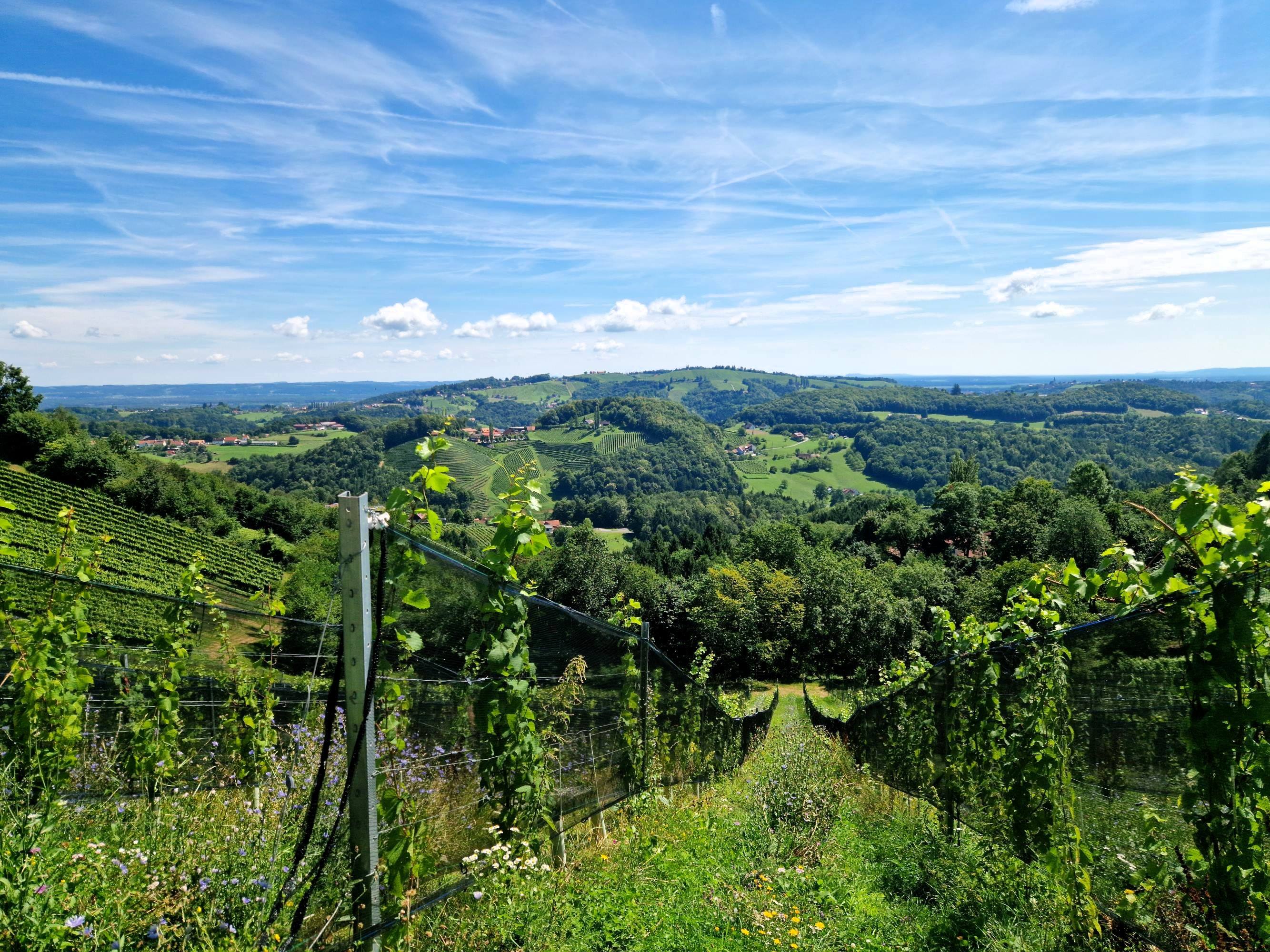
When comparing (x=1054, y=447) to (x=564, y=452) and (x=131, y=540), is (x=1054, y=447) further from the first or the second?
(x=131, y=540)

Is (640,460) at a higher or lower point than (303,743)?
lower

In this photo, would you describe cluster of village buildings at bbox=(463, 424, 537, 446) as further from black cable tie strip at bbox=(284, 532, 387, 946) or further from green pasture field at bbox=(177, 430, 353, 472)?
green pasture field at bbox=(177, 430, 353, 472)

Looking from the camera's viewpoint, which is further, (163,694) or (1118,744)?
(163,694)

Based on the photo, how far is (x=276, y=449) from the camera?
426 feet

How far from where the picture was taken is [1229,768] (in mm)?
2574

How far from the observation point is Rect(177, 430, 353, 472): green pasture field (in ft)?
386

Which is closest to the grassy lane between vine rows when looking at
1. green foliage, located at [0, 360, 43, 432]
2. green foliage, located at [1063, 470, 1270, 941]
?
green foliage, located at [1063, 470, 1270, 941]

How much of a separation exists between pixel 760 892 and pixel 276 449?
145576mm

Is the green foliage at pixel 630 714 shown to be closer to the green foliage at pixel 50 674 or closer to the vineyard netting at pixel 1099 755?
the vineyard netting at pixel 1099 755

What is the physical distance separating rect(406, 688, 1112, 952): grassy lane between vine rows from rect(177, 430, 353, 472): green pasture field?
396 feet

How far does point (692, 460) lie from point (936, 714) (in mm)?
A: 143903

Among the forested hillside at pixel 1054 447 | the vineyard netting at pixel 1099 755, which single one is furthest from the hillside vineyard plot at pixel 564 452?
the vineyard netting at pixel 1099 755

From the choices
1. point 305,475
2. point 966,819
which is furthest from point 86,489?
point 305,475

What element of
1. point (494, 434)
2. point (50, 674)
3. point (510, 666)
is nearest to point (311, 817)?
point (510, 666)
